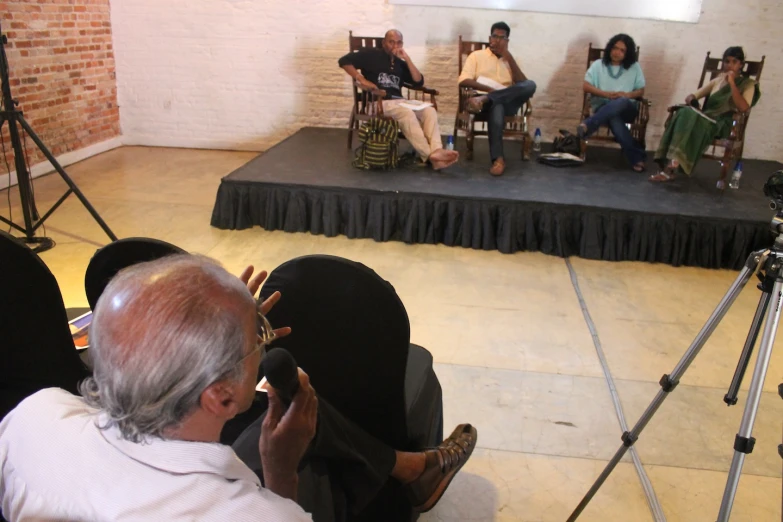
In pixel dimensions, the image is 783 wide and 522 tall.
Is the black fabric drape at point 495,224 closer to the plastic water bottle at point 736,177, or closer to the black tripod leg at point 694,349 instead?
the plastic water bottle at point 736,177

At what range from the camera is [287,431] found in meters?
1.00

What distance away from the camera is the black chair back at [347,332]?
1.24 m

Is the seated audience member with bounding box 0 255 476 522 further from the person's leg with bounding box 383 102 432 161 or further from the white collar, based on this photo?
the person's leg with bounding box 383 102 432 161

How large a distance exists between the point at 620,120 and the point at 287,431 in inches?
162

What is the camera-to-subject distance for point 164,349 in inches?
28.7

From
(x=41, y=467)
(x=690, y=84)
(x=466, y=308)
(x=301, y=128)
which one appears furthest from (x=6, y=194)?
(x=690, y=84)

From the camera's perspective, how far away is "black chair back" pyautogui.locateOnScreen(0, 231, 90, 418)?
1.26 m

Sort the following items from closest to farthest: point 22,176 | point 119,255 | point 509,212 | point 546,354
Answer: point 119,255 → point 546,354 → point 22,176 → point 509,212

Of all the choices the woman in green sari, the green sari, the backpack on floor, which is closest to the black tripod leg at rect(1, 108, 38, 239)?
the backpack on floor

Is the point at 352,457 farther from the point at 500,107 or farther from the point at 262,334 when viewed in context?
the point at 500,107

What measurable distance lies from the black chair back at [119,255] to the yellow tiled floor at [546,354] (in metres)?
1.06

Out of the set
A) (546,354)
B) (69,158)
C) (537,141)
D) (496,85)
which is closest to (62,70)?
(69,158)

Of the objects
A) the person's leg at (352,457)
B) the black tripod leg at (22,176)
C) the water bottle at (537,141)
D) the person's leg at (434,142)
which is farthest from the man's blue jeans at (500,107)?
the person's leg at (352,457)

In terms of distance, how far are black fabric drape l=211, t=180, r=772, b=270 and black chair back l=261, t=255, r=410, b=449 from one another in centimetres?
246
